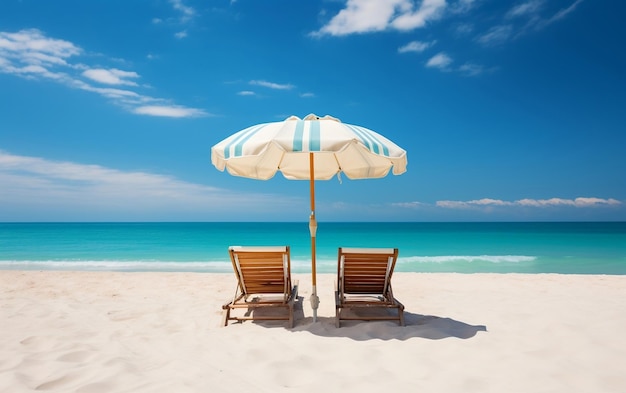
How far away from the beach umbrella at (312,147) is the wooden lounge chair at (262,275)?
0.36 m

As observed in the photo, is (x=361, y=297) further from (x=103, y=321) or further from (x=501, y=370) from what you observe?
(x=103, y=321)

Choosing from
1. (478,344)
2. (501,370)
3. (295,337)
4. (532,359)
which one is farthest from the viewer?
(295,337)

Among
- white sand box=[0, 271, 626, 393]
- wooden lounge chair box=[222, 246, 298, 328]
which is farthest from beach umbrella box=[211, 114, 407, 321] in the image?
white sand box=[0, 271, 626, 393]

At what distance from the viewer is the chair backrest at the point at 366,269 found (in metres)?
4.24

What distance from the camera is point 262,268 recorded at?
445cm

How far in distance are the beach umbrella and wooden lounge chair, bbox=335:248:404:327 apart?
35 centimetres

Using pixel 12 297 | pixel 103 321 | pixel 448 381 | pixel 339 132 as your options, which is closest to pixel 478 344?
pixel 448 381

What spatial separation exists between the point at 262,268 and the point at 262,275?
A: 0.39 feet

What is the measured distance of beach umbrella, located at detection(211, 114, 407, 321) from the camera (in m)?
3.37

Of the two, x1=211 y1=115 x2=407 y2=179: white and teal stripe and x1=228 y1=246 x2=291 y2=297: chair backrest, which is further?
x1=228 y1=246 x2=291 y2=297: chair backrest

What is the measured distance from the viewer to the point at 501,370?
2.79 metres

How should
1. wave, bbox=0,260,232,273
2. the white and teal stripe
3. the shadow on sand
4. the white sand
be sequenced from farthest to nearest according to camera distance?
wave, bbox=0,260,232,273
the shadow on sand
the white and teal stripe
the white sand

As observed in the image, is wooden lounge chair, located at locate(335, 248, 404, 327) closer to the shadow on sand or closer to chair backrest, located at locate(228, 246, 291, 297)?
the shadow on sand

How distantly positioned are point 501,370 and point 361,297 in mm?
2841
